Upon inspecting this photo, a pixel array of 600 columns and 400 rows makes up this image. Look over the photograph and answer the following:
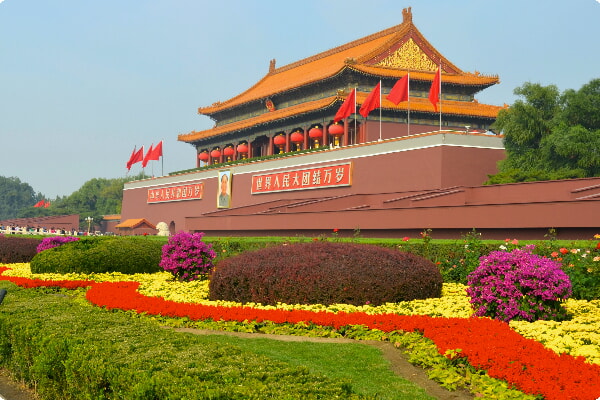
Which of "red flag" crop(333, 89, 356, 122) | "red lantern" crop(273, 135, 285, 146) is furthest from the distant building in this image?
"red lantern" crop(273, 135, 285, 146)

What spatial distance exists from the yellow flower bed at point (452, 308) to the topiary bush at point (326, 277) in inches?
10.2

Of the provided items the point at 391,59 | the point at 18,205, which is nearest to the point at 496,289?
the point at 391,59

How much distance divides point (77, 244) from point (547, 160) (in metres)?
18.1

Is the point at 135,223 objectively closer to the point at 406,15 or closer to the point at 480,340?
the point at 406,15

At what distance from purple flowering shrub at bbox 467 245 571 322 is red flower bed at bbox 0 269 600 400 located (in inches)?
33.3

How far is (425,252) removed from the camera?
45.0 ft

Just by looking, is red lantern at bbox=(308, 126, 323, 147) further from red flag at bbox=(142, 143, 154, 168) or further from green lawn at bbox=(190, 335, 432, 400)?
green lawn at bbox=(190, 335, 432, 400)

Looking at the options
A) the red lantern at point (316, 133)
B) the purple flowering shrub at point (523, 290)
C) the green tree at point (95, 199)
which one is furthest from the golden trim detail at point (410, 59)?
the green tree at point (95, 199)

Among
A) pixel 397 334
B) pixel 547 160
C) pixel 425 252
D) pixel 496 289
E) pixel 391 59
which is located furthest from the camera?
pixel 391 59

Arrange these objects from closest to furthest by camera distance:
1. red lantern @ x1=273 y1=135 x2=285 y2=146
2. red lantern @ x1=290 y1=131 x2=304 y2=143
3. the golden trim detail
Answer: the golden trim detail, red lantern @ x1=290 y1=131 x2=304 y2=143, red lantern @ x1=273 y1=135 x2=285 y2=146

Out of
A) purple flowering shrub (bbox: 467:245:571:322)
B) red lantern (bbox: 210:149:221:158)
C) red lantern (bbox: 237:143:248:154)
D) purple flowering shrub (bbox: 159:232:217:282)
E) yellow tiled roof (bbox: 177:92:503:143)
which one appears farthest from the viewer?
red lantern (bbox: 210:149:221:158)

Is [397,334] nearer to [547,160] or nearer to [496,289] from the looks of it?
[496,289]

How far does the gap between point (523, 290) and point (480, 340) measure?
95.6 inches

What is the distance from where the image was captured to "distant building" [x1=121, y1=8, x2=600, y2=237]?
1944cm
